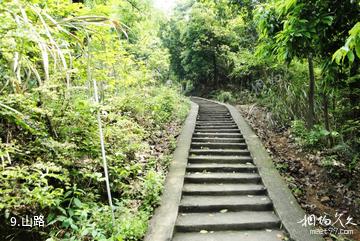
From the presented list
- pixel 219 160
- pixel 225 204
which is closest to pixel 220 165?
pixel 219 160

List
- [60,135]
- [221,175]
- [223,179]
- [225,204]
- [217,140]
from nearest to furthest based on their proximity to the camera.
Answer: [60,135] → [225,204] → [223,179] → [221,175] → [217,140]

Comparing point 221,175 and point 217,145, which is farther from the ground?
point 217,145

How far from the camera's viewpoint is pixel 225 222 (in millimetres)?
3863

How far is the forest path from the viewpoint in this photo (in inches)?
145

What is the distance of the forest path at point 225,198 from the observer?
3682 mm

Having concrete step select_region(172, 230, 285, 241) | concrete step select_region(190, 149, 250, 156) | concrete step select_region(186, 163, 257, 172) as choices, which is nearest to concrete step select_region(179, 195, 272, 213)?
concrete step select_region(172, 230, 285, 241)

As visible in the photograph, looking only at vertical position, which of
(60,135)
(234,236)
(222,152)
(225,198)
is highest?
(60,135)

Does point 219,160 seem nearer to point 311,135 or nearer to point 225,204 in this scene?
point 225,204

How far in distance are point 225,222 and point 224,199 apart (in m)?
0.64

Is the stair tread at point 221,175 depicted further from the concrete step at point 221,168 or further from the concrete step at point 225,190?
the concrete step at point 225,190

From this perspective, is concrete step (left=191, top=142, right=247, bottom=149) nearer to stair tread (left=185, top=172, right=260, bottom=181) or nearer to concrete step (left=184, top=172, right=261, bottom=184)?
stair tread (left=185, top=172, right=260, bottom=181)

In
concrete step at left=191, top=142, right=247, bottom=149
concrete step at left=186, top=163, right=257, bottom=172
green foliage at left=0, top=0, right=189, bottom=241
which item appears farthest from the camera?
concrete step at left=191, top=142, right=247, bottom=149

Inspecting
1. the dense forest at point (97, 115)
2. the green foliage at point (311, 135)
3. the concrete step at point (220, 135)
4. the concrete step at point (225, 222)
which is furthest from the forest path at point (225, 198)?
the green foliage at point (311, 135)

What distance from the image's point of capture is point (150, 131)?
660 centimetres
